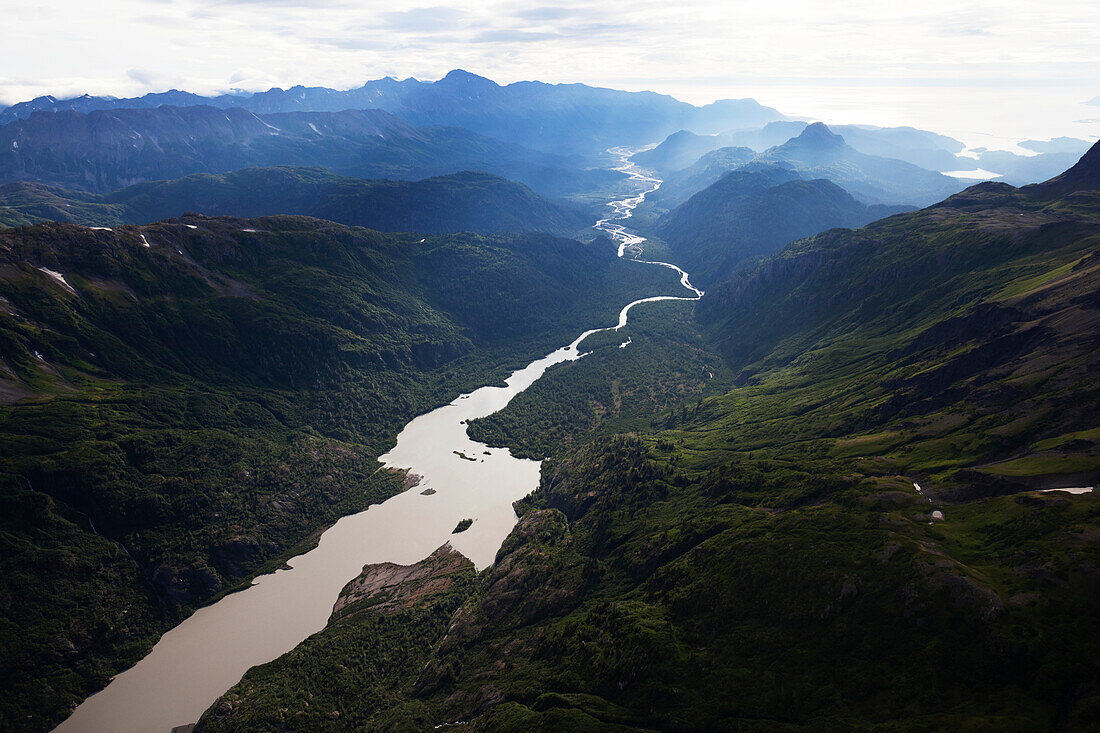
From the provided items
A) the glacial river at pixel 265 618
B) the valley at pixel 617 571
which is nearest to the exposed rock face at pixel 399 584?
the valley at pixel 617 571

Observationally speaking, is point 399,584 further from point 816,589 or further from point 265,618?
point 816,589

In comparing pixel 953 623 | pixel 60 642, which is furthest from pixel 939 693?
pixel 60 642

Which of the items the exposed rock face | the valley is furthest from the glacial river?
the exposed rock face

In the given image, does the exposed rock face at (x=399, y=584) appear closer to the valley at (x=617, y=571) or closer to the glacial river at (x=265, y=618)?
the valley at (x=617, y=571)

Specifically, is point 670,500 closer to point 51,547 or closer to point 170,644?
point 170,644

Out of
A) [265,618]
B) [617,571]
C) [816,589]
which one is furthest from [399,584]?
[816,589]
